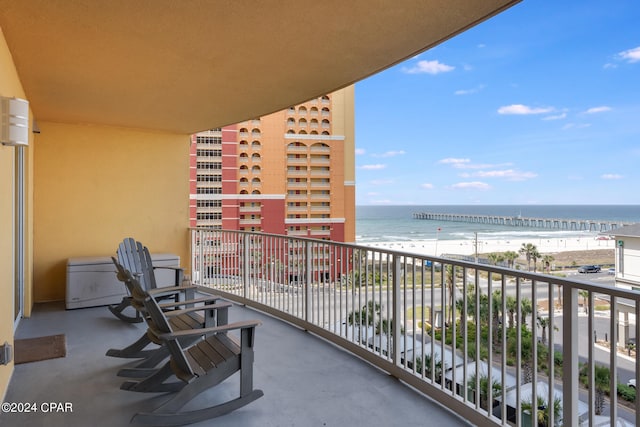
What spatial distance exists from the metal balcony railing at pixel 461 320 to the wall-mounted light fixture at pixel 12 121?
2.53 metres

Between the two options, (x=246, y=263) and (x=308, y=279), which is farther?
(x=246, y=263)

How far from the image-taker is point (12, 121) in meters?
2.68

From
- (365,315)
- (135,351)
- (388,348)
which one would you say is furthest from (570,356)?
(135,351)

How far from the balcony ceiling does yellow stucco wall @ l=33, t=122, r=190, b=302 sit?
1395 mm

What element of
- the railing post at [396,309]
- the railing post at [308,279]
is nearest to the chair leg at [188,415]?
the railing post at [396,309]

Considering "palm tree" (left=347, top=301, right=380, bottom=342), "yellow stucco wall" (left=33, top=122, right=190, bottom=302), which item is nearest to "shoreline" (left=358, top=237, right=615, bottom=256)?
"yellow stucco wall" (left=33, top=122, right=190, bottom=302)

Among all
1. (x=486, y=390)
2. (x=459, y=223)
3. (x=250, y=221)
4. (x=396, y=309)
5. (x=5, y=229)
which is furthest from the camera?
(x=459, y=223)

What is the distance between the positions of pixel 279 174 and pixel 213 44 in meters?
22.1

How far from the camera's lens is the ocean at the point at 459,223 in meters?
29.9

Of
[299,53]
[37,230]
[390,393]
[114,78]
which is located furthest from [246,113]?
[390,393]

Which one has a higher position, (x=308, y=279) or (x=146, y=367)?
(x=308, y=279)

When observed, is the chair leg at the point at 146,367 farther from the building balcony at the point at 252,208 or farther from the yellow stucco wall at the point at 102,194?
the building balcony at the point at 252,208

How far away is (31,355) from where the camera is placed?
3588mm

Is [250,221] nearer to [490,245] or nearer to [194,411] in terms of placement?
[490,245]
